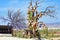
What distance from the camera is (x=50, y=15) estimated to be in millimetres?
25688

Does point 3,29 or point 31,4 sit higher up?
point 31,4

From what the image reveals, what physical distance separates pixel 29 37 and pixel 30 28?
204 centimetres

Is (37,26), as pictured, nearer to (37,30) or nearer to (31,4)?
(37,30)

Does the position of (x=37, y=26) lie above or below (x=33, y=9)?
below

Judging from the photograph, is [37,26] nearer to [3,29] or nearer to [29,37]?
[29,37]

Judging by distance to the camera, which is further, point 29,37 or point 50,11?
point 29,37

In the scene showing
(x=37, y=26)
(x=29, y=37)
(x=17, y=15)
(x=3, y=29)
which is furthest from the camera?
(x=17, y=15)

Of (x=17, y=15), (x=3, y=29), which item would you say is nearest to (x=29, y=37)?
(x=3, y=29)

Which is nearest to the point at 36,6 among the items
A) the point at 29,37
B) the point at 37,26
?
the point at 37,26

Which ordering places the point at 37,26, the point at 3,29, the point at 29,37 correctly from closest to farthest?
the point at 37,26, the point at 29,37, the point at 3,29

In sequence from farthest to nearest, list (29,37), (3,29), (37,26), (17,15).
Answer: (17,15) < (3,29) < (29,37) < (37,26)

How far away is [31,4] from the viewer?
82.7 feet

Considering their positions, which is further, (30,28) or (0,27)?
(0,27)

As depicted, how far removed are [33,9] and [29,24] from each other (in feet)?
4.95
